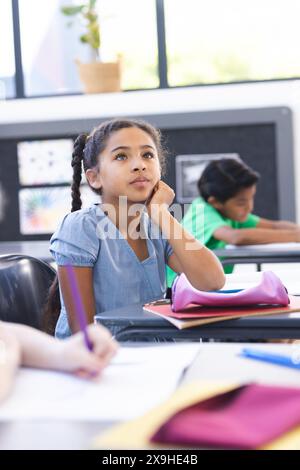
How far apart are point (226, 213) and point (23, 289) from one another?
5.80 ft

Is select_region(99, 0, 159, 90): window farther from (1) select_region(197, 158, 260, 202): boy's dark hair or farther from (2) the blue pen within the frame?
(2) the blue pen

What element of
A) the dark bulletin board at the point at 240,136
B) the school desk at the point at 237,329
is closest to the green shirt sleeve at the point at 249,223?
the dark bulletin board at the point at 240,136

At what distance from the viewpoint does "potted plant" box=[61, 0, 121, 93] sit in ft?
13.6

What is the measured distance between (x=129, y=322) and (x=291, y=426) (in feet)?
2.21

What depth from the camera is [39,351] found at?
2.47ft

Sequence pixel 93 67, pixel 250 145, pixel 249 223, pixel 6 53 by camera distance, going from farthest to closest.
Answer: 1. pixel 6 53
2. pixel 93 67
3. pixel 250 145
4. pixel 249 223

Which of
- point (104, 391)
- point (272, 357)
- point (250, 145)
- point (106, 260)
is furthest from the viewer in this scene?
point (250, 145)

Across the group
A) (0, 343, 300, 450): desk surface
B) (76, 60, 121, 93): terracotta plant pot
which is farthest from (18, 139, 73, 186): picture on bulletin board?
(0, 343, 300, 450): desk surface

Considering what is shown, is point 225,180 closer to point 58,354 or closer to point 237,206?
point 237,206

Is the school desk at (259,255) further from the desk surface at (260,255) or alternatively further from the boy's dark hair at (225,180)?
the boy's dark hair at (225,180)

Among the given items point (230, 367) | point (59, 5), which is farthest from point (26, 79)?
point (230, 367)

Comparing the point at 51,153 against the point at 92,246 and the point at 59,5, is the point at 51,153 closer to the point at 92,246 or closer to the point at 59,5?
the point at 59,5

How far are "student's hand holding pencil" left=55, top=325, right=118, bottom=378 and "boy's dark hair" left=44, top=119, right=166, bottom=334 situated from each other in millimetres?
854

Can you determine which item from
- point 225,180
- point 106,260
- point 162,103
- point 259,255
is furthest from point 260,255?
point 162,103
